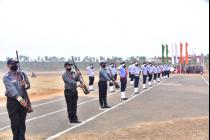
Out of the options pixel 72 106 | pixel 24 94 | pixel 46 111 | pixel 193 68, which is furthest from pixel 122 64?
pixel 193 68

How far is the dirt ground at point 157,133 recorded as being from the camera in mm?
10180

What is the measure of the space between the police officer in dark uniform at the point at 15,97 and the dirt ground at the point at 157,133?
1415mm

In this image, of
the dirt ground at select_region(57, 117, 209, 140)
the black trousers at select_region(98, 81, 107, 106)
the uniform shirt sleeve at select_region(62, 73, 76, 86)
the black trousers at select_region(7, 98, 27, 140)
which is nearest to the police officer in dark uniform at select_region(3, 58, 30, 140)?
the black trousers at select_region(7, 98, 27, 140)

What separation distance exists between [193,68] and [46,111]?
2309 inches

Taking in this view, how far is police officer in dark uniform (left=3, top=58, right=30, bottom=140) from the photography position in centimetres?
893

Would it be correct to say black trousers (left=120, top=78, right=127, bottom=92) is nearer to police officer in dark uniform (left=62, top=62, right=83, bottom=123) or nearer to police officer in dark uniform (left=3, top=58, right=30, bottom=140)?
police officer in dark uniform (left=62, top=62, right=83, bottom=123)

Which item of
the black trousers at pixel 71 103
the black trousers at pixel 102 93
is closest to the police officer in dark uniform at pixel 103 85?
the black trousers at pixel 102 93

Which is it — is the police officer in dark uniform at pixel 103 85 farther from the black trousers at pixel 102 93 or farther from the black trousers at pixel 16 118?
the black trousers at pixel 16 118

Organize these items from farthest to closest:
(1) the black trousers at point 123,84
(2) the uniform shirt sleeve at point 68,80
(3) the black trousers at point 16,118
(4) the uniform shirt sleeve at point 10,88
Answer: (1) the black trousers at point 123,84, (2) the uniform shirt sleeve at point 68,80, (3) the black trousers at point 16,118, (4) the uniform shirt sleeve at point 10,88

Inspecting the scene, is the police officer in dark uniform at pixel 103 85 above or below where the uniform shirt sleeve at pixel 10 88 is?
below

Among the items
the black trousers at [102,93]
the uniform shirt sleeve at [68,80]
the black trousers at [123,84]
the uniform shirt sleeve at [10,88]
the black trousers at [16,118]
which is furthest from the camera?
the black trousers at [123,84]

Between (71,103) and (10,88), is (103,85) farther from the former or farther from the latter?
(10,88)

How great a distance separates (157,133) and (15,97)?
3.67 meters

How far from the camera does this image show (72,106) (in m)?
12.9
